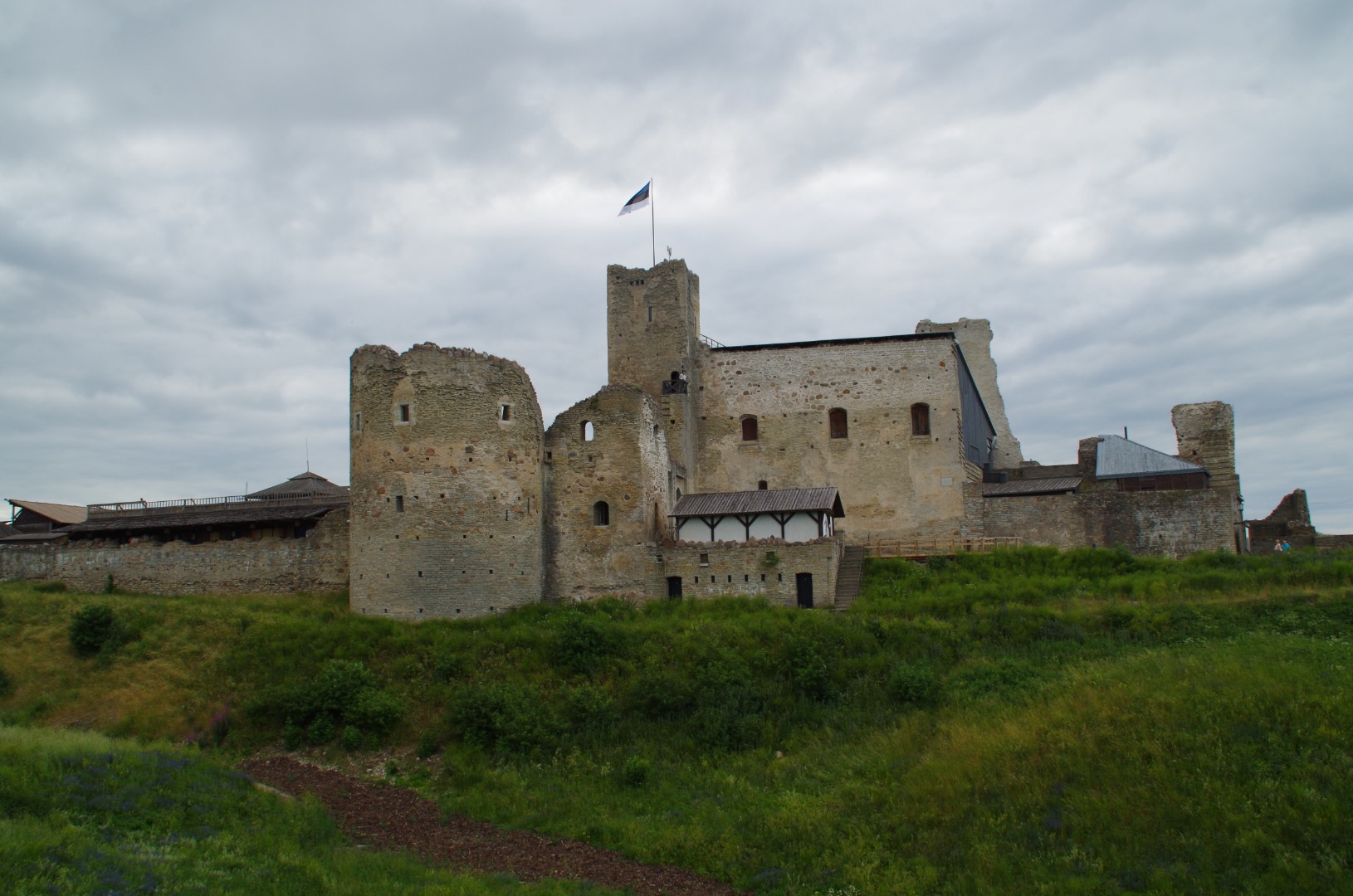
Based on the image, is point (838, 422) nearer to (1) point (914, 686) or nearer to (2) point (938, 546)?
(2) point (938, 546)

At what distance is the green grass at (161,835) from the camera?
12.6 m

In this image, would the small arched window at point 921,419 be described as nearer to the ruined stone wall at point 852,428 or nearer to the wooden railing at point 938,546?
the ruined stone wall at point 852,428

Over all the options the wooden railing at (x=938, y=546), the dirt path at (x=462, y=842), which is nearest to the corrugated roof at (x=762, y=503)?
the wooden railing at (x=938, y=546)

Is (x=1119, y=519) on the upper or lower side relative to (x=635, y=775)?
upper

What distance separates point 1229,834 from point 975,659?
8.47 meters

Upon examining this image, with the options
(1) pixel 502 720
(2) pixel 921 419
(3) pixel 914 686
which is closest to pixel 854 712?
(3) pixel 914 686

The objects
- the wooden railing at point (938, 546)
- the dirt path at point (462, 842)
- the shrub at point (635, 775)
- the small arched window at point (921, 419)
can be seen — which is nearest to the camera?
the dirt path at point (462, 842)

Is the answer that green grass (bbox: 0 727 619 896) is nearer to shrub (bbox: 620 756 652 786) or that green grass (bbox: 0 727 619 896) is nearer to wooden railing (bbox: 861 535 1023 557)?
shrub (bbox: 620 756 652 786)

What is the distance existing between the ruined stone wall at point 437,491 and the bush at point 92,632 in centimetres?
656

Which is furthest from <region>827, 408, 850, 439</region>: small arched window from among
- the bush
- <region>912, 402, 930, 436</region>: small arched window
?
the bush

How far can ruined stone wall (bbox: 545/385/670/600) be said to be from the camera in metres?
30.5

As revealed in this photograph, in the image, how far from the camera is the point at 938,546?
33438 mm

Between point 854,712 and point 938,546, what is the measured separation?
1328cm

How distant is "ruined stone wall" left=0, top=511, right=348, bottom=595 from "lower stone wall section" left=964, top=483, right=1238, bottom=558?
2336cm
